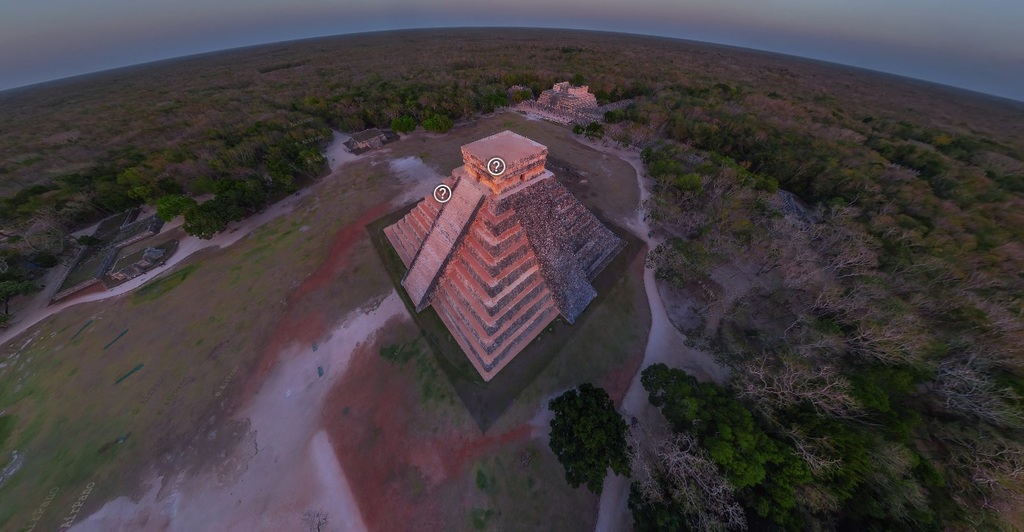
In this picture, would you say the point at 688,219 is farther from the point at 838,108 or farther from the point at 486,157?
the point at 838,108

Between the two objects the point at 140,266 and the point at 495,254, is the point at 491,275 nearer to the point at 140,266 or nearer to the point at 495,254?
the point at 495,254

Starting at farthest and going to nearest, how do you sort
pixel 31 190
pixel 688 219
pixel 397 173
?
pixel 397 173 < pixel 31 190 < pixel 688 219

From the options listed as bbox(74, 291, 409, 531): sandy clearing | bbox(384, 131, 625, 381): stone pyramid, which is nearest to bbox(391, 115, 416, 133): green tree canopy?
bbox(384, 131, 625, 381): stone pyramid

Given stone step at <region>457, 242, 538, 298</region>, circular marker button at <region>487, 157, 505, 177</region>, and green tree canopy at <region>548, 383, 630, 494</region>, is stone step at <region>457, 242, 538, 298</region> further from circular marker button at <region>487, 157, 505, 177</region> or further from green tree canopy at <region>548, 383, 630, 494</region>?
green tree canopy at <region>548, 383, 630, 494</region>

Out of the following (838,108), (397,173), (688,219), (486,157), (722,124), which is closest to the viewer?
(486,157)

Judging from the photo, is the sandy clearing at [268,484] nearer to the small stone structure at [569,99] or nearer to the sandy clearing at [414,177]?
the sandy clearing at [414,177]

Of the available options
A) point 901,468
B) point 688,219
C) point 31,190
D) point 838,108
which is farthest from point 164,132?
point 838,108
